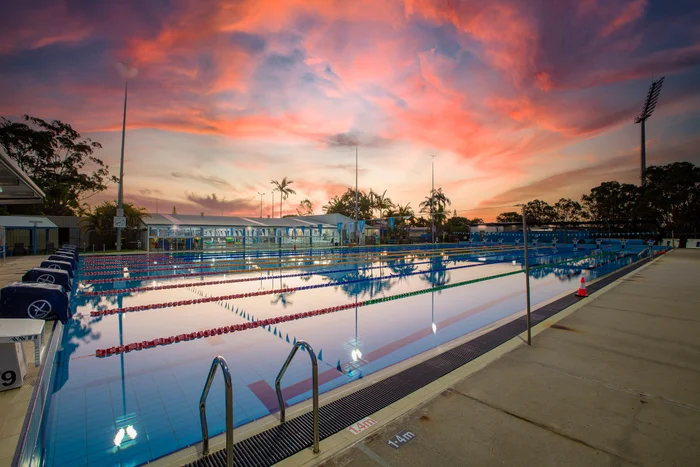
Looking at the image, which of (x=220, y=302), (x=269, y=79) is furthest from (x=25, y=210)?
(x=220, y=302)

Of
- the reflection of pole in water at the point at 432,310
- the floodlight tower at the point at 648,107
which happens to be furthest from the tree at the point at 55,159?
the floodlight tower at the point at 648,107

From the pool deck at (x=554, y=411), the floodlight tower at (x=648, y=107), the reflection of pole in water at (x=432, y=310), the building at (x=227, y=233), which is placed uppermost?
the floodlight tower at (x=648, y=107)

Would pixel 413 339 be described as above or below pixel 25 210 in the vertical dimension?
below

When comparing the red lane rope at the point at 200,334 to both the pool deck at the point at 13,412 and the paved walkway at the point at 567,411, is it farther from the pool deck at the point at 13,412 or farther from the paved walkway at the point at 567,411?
the paved walkway at the point at 567,411

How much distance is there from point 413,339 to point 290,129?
21606 millimetres

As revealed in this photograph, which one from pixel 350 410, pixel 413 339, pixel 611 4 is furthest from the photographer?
pixel 611 4

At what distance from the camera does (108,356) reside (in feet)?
14.5

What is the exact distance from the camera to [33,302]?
509 centimetres

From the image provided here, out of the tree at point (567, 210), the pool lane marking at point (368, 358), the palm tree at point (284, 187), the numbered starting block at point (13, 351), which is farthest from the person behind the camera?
the tree at point (567, 210)

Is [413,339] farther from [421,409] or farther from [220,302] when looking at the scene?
[220,302]

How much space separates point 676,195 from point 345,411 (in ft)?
167

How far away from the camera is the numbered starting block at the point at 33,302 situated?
4895 mm

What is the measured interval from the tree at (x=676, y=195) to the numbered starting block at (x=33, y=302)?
5286 cm

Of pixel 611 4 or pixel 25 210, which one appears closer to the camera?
pixel 611 4
